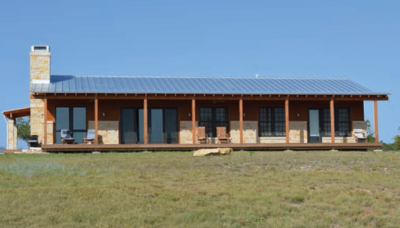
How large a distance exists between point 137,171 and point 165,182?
1798 millimetres

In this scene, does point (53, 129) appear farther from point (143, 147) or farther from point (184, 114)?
point (184, 114)

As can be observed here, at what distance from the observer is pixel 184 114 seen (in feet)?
81.4

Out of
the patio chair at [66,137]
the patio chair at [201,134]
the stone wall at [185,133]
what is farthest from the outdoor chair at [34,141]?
the patio chair at [201,134]

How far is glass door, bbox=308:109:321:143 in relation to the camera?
25628 mm

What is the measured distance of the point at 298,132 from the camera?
2553cm

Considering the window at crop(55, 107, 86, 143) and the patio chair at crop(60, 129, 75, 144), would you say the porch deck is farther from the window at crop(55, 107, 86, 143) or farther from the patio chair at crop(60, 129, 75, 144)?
the window at crop(55, 107, 86, 143)

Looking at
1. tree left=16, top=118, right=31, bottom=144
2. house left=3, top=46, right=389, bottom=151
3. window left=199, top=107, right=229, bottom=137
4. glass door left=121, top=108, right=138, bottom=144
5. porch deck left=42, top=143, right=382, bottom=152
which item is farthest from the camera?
tree left=16, top=118, right=31, bottom=144

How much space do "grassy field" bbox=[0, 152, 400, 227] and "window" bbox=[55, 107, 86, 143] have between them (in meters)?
9.94

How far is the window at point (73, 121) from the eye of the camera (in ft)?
77.0

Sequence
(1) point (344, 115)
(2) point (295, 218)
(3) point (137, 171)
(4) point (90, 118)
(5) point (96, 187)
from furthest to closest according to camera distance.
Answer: (1) point (344, 115), (4) point (90, 118), (3) point (137, 171), (5) point (96, 187), (2) point (295, 218)

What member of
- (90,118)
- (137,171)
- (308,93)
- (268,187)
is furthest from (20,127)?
(268,187)

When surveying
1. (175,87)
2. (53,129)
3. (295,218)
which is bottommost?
(295,218)

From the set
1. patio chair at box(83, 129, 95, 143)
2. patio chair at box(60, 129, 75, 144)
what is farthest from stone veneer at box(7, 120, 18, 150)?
patio chair at box(83, 129, 95, 143)

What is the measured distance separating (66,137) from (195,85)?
6.26 m
